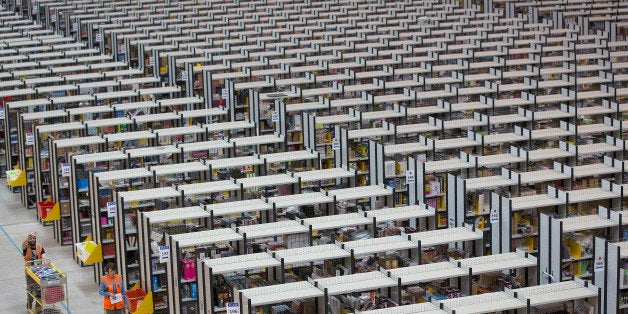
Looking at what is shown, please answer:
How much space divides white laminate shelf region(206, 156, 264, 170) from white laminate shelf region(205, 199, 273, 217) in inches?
82.7

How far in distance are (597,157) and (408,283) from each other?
24.1 ft

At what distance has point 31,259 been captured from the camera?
1916 cm

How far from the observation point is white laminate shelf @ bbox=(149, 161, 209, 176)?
19.9 meters

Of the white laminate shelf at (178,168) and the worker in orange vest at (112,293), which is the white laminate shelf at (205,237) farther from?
the white laminate shelf at (178,168)

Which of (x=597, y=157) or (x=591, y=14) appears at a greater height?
(x=591, y=14)

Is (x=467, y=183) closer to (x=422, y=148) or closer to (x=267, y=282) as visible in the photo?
(x=422, y=148)

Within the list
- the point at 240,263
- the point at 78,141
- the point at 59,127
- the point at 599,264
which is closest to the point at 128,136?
the point at 78,141

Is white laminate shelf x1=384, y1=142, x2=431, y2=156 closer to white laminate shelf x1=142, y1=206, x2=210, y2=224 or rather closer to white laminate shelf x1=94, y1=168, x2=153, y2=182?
white laminate shelf x1=94, y1=168, x2=153, y2=182

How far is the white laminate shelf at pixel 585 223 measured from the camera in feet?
54.9

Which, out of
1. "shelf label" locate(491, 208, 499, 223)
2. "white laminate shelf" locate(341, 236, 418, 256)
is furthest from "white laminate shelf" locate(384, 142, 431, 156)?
"white laminate shelf" locate(341, 236, 418, 256)

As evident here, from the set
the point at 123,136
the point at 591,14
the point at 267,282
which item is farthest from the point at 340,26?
the point at 267,282

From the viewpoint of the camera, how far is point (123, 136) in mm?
22203

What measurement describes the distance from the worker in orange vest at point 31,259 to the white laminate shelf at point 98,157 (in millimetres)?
1881

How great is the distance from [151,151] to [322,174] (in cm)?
Answer: 318
